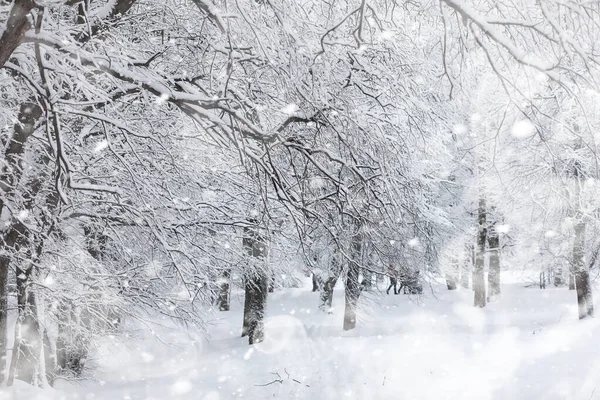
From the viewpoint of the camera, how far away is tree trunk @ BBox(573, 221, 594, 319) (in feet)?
43.7

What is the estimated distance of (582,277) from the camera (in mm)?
13523

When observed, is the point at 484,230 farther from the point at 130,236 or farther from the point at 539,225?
the point at 130,236

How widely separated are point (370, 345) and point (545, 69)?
9.30 m

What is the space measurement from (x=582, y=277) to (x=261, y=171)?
11710mm

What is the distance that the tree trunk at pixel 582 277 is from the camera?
43.7 ft

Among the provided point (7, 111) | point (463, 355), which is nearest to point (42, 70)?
point (7, 111)

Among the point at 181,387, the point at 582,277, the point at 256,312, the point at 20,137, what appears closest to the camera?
the point at 20,137

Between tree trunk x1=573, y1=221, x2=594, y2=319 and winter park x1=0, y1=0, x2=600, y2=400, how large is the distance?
0.18 feet

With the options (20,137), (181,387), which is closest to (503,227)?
(181,387)

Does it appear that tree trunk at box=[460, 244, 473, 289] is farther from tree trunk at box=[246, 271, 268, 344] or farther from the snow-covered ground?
tree trunk at box=[246, 271, 268, 344]

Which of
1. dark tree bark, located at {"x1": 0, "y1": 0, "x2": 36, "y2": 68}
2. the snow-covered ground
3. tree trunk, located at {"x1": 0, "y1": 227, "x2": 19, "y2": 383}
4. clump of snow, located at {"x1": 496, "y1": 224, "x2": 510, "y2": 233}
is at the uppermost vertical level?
clump of snow, located at {"x1": 496, "y1": 224, "x2": 510, "y2": 233}

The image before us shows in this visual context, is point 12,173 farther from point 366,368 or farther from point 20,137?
point 366,368

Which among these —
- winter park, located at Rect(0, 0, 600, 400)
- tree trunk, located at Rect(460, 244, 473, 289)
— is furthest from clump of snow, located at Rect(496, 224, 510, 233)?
winter park, located at Rect(0, 0, 600, 400)

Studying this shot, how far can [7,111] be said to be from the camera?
545cm
